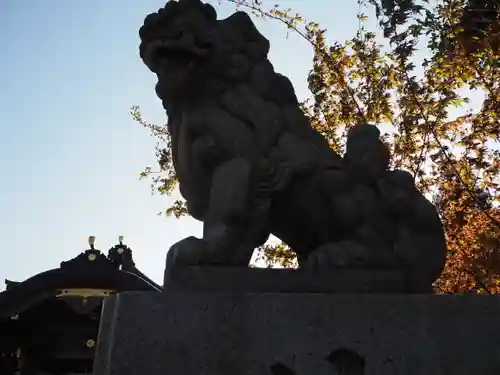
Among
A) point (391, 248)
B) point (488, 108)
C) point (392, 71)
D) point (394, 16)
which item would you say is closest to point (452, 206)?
point (488, 108)

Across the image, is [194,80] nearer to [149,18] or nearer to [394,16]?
[149,18]

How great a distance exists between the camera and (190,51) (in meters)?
2.77

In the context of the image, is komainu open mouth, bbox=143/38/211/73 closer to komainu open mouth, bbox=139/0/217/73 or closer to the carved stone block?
komainu open mouth, bbox=139/0/217/73

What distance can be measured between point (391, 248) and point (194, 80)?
3.87 ft

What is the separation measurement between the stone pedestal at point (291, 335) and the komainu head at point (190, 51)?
98cm

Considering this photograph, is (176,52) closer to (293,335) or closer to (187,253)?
(187,253)

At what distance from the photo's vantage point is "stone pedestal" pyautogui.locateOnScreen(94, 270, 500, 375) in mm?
2230

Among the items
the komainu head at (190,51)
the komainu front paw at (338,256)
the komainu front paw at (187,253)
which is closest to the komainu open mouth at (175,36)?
the komainu head at (190,51)

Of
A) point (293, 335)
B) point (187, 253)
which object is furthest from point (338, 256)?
point (187, 253)

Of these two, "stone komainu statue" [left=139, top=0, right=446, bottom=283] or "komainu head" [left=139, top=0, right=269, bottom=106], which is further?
"komainu head" [left=139, top=0, right=269, bottom=106]

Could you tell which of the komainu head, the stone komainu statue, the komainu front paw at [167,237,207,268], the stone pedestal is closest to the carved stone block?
the stone pedestal

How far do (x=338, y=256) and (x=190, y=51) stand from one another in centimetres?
113

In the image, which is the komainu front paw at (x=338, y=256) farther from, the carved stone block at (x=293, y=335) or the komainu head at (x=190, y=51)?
the komainu head at (x=190, y=51)

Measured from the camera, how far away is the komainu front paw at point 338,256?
2.60 m
